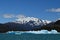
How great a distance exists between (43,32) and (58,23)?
201ft

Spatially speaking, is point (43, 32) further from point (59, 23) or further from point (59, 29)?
point (59, 23)

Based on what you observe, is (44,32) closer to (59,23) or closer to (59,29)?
(59,29)

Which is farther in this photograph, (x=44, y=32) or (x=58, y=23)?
(x=58, y=23)

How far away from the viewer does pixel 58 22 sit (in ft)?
513

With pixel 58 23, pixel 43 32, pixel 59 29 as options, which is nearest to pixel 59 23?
pixel 58 23

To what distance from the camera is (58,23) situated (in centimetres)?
15488

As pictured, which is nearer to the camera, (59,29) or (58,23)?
(59,29)

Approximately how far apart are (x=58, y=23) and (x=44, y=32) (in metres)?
61.9

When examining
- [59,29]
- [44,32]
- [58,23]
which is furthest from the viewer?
[58,23]

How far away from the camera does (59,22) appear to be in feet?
513

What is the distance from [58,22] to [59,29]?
28.1 metres

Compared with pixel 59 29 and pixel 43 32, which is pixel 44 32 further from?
pixel 59 29

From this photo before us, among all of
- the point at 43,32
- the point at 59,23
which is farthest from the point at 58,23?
the point at 43,32

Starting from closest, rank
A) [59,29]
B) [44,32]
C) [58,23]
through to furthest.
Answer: [44,32] → [59,29] → [58,23]
